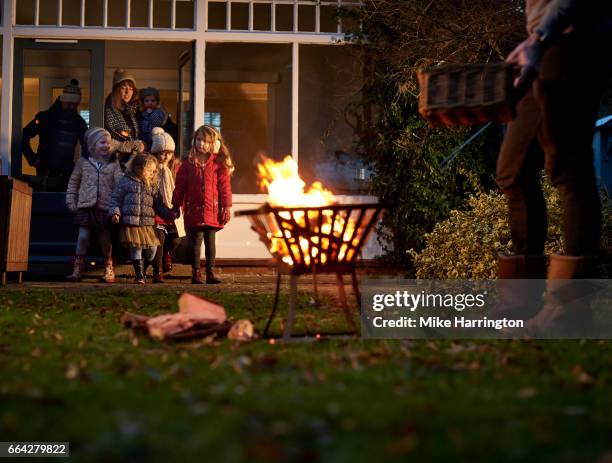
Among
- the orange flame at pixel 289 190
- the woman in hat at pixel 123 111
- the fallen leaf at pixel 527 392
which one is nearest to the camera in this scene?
the fallen leaf at pixel 527 392

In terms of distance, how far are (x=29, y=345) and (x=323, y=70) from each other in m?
8.58

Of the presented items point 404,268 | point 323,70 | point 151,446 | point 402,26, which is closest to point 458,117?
point 151,446

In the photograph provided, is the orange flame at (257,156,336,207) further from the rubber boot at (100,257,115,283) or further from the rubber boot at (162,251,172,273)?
the rubber boot at (162,251,172,273)

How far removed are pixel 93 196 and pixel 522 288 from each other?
6.98 metres

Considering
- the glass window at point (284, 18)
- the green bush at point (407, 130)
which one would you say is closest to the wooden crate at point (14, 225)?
the glass window at point (284, 18)

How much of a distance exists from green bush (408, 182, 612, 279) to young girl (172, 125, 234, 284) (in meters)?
2.72

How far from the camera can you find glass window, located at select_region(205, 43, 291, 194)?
43.4 feet

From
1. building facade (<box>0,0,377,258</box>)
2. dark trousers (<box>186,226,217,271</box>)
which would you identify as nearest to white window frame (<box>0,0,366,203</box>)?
building facade (<box>0,0,377,258</box>)

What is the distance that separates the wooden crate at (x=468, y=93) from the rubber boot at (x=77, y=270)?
22.5 ft

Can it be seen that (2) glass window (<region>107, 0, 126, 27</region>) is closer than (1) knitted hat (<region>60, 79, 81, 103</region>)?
Yes

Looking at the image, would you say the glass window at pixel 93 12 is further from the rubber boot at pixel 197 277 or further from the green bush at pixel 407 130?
the rubber boot at pixel 197 277

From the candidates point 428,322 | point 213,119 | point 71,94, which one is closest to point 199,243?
point 213,119

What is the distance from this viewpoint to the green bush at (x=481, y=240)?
27.9ft

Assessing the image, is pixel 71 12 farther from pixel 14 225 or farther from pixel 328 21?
pixel 14 225
